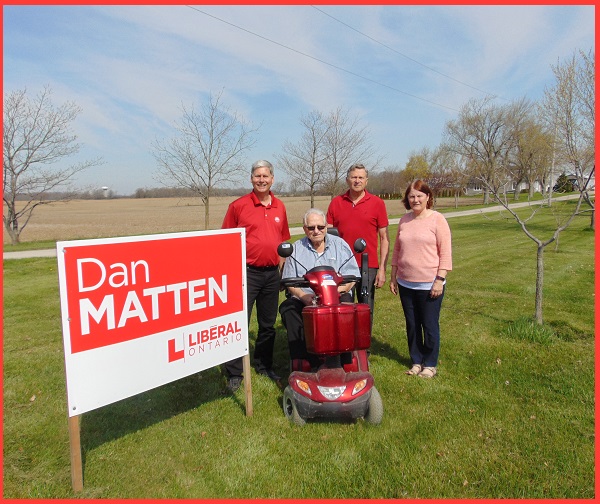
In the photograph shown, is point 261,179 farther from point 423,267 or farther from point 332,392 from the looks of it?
point 332,392

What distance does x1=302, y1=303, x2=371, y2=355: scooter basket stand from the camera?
330 centimetres

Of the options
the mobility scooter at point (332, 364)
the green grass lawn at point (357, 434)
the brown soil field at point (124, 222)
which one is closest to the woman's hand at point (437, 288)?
the green grass lawn at point (357, 434)

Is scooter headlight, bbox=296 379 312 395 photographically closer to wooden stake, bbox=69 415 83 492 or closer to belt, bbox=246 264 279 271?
belt, bbox=246 264 279 271

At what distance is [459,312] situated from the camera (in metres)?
6.79

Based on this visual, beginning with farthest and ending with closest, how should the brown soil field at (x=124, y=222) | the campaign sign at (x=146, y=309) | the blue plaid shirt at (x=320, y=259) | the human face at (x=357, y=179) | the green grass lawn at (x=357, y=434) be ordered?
the brown soil field at (x=124, y=222), the human face at (x=357, y=179), the blue plaid shirt at (x=320, y=259), the green grass lawn at (x=357, y=434), the campaign sign at (x=146, y=309)

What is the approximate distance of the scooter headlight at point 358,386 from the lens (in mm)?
3420

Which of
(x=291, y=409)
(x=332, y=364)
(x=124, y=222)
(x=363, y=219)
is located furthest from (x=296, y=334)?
(x=124, y=222)

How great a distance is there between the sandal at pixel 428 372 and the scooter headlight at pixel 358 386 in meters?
1.21

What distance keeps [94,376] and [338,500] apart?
1.78 m

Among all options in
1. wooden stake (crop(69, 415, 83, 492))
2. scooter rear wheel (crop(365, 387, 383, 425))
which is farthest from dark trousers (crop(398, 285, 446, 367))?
wooden stake (crop(69, 415, 83, 492))

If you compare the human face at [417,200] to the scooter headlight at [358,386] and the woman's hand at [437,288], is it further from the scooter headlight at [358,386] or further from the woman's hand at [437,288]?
the scooter headlight at [358,386]

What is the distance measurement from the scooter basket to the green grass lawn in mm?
723

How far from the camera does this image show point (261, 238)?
13.9 feet

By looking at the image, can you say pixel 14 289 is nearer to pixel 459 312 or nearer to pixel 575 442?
pixel 459 312
